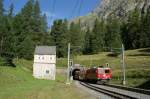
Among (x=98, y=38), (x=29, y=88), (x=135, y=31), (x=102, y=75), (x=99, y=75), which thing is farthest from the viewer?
(x=135, y=31)

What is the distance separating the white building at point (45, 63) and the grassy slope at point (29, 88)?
521 cm

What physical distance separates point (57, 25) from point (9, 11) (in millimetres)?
39962

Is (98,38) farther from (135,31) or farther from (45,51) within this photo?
(45,51)

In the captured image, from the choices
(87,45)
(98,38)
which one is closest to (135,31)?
(98,38)

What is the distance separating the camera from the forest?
9496 cm

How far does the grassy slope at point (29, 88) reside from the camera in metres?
36.1

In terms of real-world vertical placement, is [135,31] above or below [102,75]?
above

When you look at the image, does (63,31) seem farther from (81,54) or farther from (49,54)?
(49,54)

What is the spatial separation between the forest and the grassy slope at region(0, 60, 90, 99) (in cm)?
744

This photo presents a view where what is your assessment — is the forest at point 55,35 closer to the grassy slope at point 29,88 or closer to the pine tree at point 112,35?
the pine tree at point 112,35

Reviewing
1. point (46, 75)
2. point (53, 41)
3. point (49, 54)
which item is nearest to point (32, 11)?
point (53, 41)

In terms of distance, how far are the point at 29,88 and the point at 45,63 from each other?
187ft

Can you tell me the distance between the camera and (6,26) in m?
94.0

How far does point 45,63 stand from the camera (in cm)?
10269
